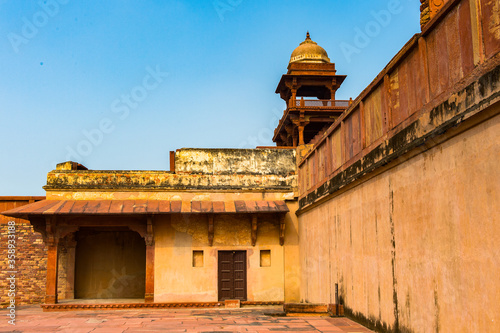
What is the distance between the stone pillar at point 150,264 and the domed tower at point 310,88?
12463 mm

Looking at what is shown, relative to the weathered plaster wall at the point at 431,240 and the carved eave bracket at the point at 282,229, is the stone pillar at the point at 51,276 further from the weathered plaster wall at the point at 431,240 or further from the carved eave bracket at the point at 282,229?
the weathered plaster wall at the point at 431,240

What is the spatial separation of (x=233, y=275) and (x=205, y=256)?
1.03m

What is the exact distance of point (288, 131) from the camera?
95.0 ft

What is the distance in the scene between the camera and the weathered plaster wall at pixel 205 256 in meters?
15.1

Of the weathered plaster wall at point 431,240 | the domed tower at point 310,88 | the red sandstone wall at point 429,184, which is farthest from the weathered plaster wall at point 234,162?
the domed tower at point 310,88

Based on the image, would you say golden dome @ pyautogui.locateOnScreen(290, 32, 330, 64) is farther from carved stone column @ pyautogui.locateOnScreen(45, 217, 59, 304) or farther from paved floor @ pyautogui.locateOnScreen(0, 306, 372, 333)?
paved floor @ pyautogui.locateOnScreen(0, 306, 372, 333)

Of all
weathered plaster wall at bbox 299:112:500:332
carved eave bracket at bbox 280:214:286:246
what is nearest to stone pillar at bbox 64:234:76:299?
carved eave bracket at bbox 280:214:286:246

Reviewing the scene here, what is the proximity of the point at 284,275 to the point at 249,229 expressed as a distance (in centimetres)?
176

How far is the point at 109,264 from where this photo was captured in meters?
18.2

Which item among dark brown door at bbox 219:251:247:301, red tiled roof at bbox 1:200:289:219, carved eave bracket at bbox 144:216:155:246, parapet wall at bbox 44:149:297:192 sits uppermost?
parapet wall at bbox 44:149:297:192

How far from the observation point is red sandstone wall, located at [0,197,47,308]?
56.5 ft

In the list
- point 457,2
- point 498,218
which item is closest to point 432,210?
point 498,218

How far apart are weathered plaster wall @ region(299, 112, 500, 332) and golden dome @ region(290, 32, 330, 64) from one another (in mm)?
19116
